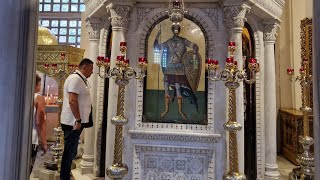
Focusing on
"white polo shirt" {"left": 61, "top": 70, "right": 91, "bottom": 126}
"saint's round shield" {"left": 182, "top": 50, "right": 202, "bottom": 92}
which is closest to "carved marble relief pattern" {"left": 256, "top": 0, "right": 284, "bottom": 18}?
"saint's round shield" {"left": 182, "top": 50, "right": 202, "bottom": 92}

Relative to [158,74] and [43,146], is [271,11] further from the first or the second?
[43,146]

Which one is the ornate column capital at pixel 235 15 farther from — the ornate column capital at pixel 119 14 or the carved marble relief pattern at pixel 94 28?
the carved marble relief pattern at pixel 94 28

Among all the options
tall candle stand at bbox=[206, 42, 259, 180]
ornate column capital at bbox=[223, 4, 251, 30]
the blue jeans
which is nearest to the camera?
tall candle stand at bbox=[206, 42, 259, 180]

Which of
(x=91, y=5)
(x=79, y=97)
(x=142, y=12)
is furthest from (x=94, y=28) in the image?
(x=79, y=97)

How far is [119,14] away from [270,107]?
273cm

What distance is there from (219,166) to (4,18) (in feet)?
10.2

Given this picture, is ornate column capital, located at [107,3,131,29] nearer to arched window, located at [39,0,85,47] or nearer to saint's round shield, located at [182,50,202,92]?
saint's round shield, located at [182,50,202,92]

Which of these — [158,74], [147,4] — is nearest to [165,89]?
[158,74]

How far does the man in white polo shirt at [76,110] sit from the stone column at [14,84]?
93.0 inches

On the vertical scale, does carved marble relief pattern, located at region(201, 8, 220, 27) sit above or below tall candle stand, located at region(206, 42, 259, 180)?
above

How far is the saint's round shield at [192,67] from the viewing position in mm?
3719

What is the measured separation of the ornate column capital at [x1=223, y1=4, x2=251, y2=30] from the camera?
3.51 metres

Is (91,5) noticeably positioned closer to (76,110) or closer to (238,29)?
(76,110)

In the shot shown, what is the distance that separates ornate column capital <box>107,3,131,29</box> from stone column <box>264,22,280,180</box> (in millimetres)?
2300
